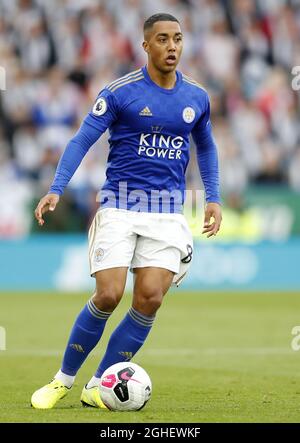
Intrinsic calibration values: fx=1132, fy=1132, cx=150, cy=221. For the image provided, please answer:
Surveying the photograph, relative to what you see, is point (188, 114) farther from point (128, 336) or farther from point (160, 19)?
point (128, 336)

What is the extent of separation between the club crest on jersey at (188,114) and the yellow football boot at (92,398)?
5.87 ft

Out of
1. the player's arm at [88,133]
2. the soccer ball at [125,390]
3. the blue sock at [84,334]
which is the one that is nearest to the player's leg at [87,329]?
the blue sock at [84,334]

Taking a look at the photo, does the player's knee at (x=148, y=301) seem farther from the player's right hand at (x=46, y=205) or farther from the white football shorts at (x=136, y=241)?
the player's right hand at (x=46, y=205)

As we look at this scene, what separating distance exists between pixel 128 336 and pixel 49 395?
0.61m

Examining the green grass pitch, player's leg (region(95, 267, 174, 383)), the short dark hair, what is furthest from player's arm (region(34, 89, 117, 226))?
the green grass pitch

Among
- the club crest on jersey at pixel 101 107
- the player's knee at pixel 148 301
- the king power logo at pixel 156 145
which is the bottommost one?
the player's knee at pixel 148 301

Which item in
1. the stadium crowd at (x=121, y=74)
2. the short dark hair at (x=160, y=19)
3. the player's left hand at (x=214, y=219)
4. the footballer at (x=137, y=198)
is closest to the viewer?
the footballer at (x=137, y=198)

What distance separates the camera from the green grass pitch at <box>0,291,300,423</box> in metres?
6.73

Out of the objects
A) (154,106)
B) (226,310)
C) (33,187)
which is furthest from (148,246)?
(33,187)

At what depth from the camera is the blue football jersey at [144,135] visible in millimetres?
7070

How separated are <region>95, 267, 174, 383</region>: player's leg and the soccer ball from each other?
253mm

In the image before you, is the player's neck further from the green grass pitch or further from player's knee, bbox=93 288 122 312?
the green grass pitch

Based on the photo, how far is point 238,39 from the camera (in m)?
21.5

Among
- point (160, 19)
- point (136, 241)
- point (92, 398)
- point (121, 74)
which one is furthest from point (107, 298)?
point (121, 74)
